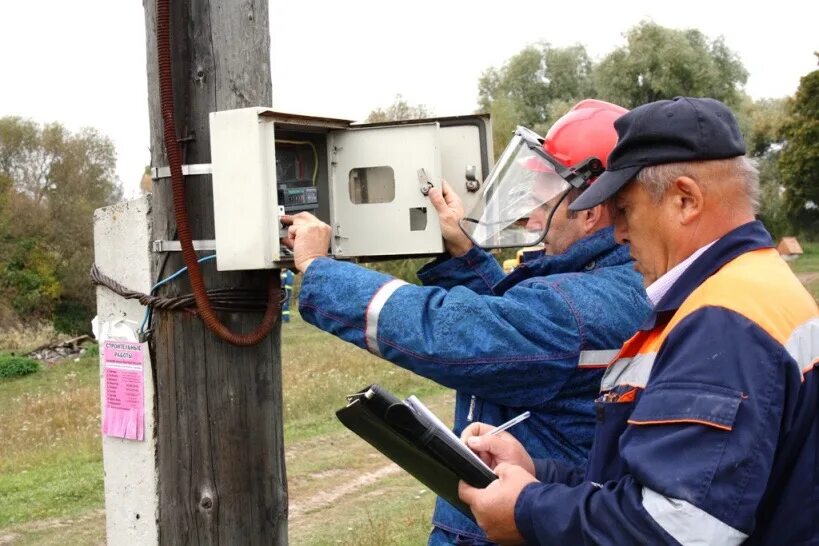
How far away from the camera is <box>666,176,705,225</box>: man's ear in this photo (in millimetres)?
2270

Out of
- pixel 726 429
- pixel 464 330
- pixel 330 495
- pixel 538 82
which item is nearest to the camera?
pixel 726 429

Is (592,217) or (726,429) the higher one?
(592,217)

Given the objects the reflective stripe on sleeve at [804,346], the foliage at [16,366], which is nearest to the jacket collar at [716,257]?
the reflective stripe on sleeve at [804,346]

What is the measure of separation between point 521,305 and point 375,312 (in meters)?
0.41

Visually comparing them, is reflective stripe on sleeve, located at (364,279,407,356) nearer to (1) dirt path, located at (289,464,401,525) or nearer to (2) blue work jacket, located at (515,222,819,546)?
Result: (2) blue work jacket, located at (515,222,819,546)

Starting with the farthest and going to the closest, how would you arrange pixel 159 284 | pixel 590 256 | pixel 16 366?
pixel 16 366 < pixel 159 284 < pixel 590 256

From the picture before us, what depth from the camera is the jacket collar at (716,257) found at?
7.31 feet

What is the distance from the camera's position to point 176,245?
10.6 feet

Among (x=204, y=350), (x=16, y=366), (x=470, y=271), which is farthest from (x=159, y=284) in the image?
(x=16, y=366)

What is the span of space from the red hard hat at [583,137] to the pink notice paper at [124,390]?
5.03 feet

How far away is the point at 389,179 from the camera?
3.39 meters

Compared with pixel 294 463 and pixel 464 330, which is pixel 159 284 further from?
pixel 294 463

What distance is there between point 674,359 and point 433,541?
4.59 feet

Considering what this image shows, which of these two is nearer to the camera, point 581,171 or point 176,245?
point 581,171
